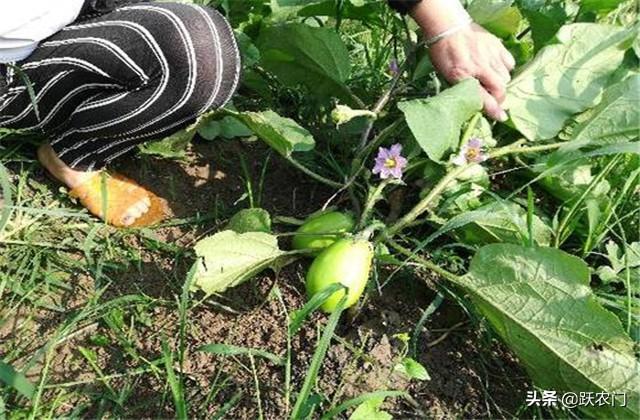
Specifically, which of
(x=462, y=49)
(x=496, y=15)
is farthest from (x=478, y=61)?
(x=496, y=15)

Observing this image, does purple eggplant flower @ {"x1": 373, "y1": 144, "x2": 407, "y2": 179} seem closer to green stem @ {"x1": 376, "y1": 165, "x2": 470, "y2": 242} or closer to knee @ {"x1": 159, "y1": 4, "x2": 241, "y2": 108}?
green stem @ {"x1": 376, "y1": 165, "x2": 470, "y2": 242}

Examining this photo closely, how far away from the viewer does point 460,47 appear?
1.53 m

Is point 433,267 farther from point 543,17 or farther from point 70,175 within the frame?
point 70,175

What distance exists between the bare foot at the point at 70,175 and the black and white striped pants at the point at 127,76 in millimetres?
28

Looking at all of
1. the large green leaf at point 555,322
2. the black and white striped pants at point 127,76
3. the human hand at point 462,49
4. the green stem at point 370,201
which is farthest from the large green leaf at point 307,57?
the large green leaf at point 555,322

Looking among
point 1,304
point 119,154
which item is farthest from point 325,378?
point 119,154

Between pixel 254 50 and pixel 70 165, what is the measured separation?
20.0 inches

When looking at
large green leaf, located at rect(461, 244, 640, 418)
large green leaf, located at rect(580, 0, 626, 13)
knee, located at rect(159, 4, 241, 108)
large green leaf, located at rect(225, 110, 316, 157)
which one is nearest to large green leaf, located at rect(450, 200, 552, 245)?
large green leaf, located at rect(461, 244, 640, 418)

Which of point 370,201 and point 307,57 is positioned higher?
point 307,57

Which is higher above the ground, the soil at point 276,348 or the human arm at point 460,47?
the human arm at point 460,47

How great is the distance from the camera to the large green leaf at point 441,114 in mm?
1399

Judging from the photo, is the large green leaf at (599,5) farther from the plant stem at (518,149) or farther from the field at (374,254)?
the plant stem at (518,149)

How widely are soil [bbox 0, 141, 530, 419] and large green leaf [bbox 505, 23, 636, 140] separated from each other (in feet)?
1.30

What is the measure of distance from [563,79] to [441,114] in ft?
1.21
